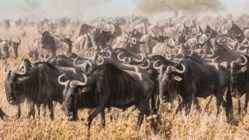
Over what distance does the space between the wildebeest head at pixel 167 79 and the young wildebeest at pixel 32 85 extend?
224cm

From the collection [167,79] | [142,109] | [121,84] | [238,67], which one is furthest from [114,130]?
[238,67]

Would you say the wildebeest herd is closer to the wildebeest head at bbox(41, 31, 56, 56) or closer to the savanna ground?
the savanna ground

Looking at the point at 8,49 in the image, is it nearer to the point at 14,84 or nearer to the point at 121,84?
the point at 14,84

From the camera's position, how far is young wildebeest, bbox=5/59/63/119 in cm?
991

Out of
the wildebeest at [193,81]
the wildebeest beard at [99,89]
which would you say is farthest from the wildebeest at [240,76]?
the wildebeest beard at [99,89]

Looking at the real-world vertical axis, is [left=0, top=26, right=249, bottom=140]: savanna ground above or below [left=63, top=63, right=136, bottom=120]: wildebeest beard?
below

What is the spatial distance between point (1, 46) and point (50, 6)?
169135 mm

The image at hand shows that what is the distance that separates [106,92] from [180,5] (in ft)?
222

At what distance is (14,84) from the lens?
991 cm

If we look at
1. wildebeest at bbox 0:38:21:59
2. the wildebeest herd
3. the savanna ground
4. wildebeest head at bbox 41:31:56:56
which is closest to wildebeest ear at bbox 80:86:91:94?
the wildebeest herd

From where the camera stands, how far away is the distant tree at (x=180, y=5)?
74.0 m

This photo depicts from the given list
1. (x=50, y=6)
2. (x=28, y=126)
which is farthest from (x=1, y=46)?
(x=50, y=6)

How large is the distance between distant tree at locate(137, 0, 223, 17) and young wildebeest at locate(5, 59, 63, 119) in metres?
64.8

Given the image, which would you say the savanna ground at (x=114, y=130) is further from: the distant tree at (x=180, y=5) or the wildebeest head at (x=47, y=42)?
the distant tree at (x=180, y=5)
